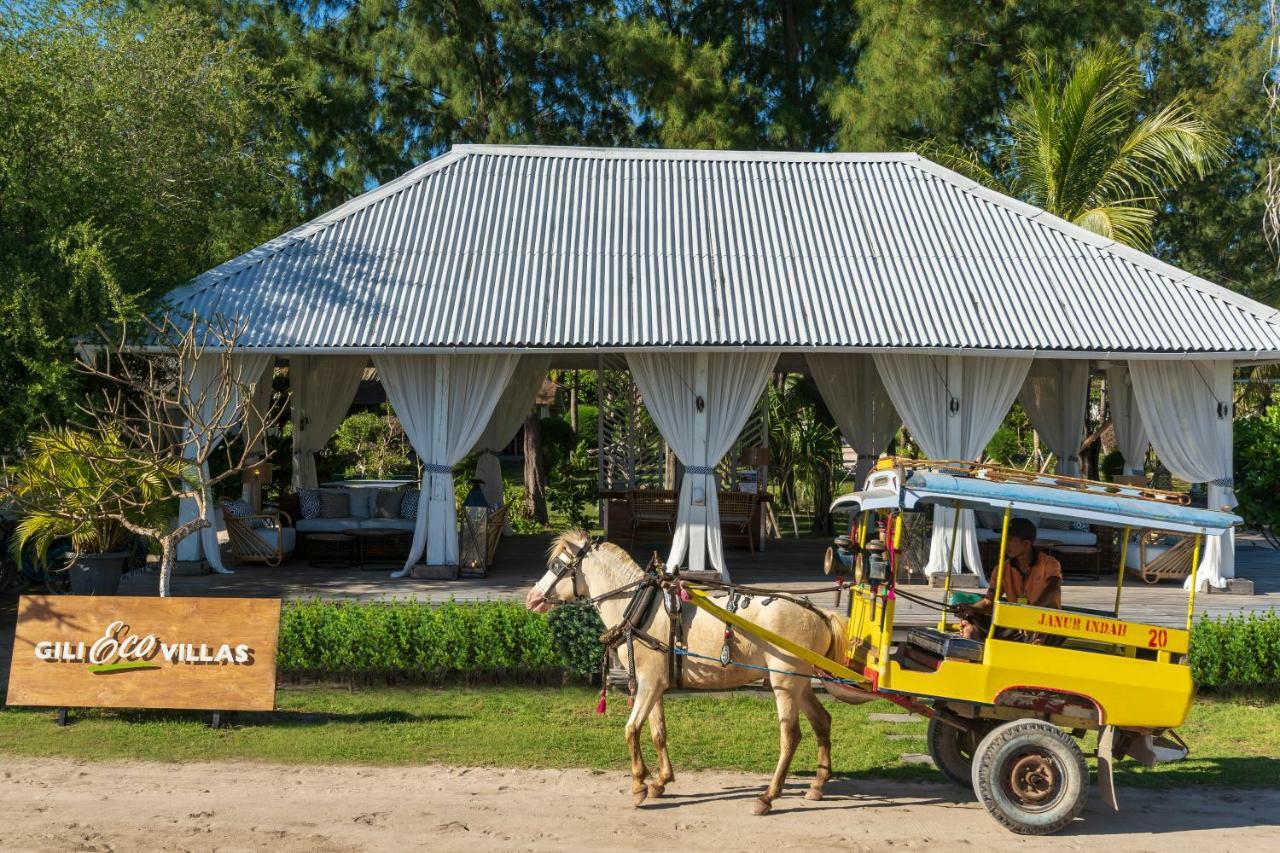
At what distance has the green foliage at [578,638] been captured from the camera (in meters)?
10.4

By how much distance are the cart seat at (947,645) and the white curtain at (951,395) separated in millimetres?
7038

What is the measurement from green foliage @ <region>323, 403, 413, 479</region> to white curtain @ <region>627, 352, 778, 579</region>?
14.5 metres

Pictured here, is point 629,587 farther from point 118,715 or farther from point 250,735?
point 118,715

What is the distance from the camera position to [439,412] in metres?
14.4

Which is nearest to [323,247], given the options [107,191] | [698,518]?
[107,191]

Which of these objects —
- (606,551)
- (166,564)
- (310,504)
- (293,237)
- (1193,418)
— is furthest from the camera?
(310,504)

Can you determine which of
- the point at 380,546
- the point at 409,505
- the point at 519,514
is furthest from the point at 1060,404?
the point at 380,546

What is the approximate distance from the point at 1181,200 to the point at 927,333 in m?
18.6

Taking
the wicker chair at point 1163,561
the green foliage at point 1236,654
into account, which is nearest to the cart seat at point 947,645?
the green foliage at point 1236,654

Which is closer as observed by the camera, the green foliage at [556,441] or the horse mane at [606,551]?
the horse mane at [606,551]

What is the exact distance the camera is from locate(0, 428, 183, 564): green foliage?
34.6 feet

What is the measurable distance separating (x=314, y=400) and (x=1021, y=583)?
12.5 metres

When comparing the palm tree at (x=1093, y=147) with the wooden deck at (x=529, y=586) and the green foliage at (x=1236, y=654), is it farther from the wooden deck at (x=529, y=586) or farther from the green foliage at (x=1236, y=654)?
the green foliage at (x=1236, y=654)

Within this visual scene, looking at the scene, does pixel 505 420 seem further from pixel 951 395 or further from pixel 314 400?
pixel 951 395
